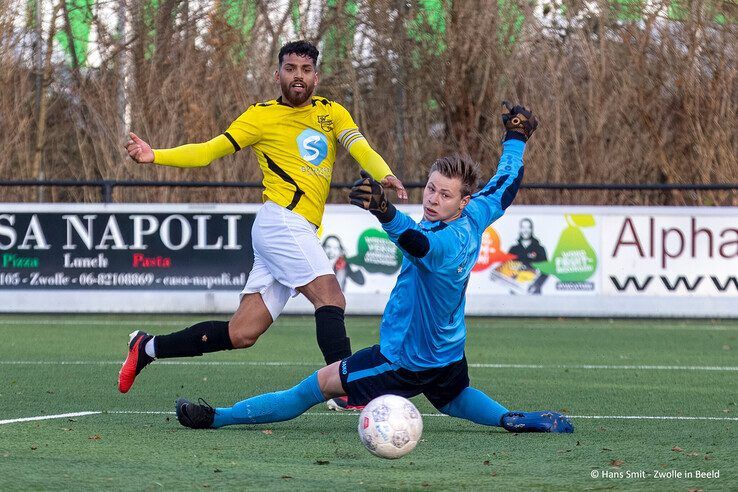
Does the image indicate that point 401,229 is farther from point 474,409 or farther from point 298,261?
point 298,261

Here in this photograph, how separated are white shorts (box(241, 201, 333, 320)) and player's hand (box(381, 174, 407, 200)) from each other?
0.75 m

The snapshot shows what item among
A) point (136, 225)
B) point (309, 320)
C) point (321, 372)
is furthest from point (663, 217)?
point (321, 372)

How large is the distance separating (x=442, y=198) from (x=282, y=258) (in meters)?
1.78

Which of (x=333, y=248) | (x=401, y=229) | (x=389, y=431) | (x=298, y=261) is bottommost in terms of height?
(x=389, y=431)

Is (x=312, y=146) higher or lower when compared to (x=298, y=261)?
higher

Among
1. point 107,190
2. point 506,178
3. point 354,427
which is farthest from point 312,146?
point 107,190

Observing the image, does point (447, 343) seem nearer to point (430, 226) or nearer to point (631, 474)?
point (430, 226)

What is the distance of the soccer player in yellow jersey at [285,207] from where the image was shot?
755 cm

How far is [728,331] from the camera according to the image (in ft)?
47.9

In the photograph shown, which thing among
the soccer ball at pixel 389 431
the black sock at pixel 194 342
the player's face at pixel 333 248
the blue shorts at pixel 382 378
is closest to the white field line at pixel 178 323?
the player's face at pixel 333 248

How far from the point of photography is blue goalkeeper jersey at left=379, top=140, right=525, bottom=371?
19.7ft

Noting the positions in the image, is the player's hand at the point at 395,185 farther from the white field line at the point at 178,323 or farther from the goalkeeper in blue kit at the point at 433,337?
the white field line at the point at 178,323

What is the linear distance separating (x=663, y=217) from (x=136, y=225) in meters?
6.19

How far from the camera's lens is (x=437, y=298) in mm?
6113
